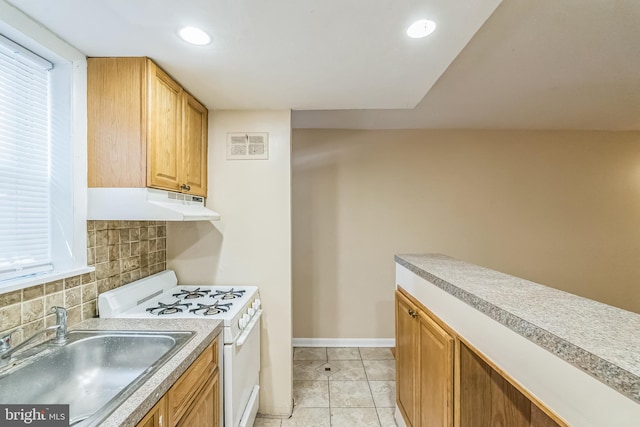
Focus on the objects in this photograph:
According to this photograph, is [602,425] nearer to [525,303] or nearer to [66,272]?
[525,303]

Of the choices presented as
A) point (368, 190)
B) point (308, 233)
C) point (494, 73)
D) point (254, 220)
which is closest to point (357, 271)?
point (308, 233)

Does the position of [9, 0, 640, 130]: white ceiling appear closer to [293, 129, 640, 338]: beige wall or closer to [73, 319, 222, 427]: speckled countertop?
[293, 129, 640, 338]: beige wall

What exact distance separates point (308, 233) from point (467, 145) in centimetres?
213

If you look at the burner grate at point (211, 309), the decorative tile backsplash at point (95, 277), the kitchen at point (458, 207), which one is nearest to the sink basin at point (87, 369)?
the decorative tile backsplash at point (95, 277)

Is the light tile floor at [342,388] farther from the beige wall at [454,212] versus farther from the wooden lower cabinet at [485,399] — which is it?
the wooden lower cabinet at [485,399]

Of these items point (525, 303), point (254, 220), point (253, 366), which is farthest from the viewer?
point (254, 220)

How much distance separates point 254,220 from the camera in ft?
6.95

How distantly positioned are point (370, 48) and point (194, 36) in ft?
2.74

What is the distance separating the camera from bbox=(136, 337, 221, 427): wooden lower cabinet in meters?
0.92

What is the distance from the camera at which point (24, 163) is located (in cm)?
124

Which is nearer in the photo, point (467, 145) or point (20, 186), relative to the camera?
point (20, 186)

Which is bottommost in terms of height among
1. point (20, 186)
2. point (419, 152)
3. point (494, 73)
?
point (20, 186)

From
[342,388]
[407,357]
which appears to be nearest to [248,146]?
[407,357]

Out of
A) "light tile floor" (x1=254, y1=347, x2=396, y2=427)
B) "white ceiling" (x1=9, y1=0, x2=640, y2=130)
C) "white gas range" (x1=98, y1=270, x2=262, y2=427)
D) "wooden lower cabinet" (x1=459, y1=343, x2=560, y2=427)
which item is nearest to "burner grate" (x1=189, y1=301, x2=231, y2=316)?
"white gas range" (x1=98, y1=270, x2=262, y2=427)
